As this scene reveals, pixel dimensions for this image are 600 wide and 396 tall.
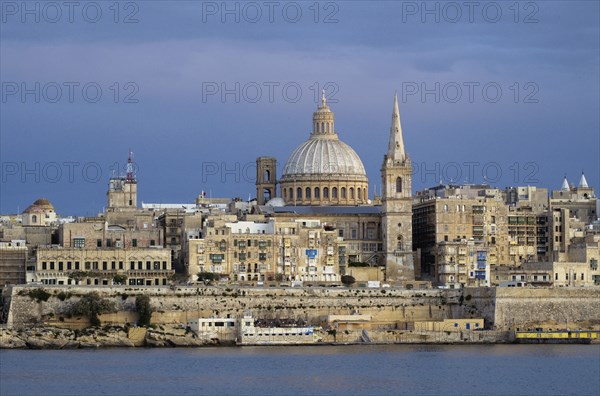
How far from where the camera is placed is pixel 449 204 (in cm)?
10725

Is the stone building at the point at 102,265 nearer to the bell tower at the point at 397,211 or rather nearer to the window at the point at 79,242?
the window at the point at 79,242

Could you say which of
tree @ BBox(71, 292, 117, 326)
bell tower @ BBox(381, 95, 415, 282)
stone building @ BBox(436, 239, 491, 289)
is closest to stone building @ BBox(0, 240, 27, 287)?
tree @ BBox(71, 292, 117, 326)

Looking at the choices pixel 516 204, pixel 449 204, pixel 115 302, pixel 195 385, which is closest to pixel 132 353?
pixel 115 302

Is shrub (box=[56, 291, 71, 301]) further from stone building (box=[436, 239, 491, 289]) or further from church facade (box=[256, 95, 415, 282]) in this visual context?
stone building (box=[436, 239, 491, 289])

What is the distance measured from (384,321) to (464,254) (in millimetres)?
9432

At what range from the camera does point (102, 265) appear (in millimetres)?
98875

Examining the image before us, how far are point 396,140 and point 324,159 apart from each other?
787cm

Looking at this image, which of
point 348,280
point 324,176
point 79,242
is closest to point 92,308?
point 79,242

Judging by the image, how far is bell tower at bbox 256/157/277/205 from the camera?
388ft

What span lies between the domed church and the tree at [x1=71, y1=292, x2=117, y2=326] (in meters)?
25.1

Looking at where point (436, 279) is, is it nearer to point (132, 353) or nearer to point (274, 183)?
point (274, 183)

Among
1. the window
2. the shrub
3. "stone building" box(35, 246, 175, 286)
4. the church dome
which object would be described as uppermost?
the church dome

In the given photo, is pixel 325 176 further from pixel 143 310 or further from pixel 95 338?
pixel 95 338

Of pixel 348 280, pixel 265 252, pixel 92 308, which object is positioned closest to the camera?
pixel 92 308
